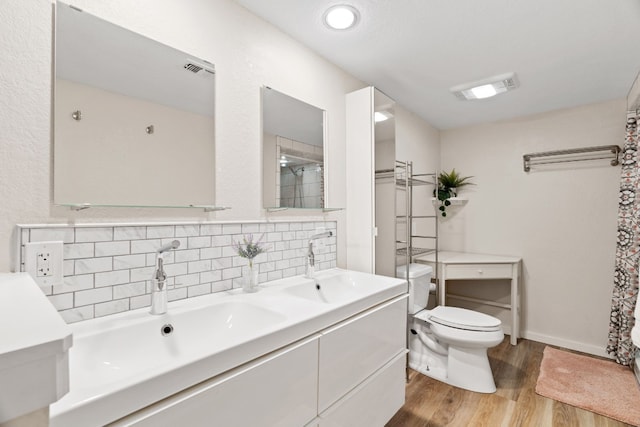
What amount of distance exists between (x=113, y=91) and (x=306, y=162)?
1.01 metres

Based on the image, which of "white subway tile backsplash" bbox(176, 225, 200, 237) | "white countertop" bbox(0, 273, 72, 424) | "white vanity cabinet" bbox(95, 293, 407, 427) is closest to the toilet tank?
"white vanity cabinet" bbox(95, 293, 407, 427)

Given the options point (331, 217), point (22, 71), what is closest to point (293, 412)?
point (331, 217)

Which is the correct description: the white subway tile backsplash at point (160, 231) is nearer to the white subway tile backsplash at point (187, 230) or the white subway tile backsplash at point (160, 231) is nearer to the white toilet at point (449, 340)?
the white subway tile backsplash at point (187, 230)

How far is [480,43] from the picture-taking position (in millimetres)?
1894

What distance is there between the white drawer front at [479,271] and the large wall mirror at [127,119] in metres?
2.34

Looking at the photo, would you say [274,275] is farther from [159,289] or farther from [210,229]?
[159,289]

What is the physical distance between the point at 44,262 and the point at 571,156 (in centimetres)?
375

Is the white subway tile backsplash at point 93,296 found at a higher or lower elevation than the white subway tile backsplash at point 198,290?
higher

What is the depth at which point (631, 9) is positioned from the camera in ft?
5.10

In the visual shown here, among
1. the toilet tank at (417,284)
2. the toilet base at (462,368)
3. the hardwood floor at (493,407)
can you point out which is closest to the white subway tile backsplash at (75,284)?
the hardwood floor at (493,407)

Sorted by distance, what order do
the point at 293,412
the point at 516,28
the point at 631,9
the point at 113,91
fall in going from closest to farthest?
the point at 293,412 → the point at 113,91 → the point at 631,9 → the point at 516,28

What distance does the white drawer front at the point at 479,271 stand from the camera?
2.90 metres

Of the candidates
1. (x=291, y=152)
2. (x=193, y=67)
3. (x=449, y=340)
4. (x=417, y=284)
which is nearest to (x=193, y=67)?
(x=193, y=67)

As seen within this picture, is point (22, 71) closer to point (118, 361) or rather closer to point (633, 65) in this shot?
point (118, 361)
